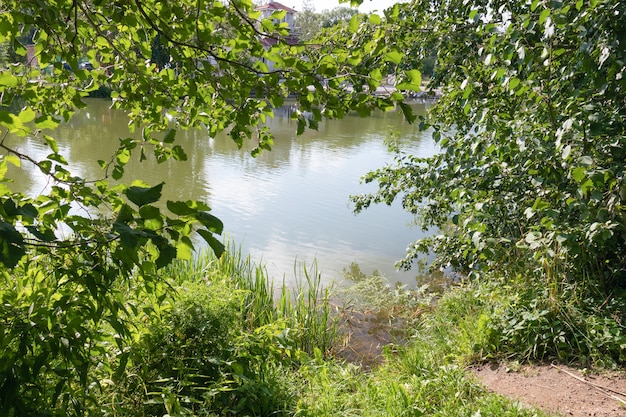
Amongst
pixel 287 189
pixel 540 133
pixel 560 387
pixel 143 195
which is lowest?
pixel 287 189

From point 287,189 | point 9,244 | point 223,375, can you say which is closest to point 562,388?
point 223,375

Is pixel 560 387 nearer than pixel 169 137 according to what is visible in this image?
No

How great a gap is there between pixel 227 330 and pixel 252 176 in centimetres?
1000

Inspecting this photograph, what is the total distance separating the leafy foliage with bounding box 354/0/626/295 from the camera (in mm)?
2594

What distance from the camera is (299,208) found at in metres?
10.1

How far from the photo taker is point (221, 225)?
111 cm

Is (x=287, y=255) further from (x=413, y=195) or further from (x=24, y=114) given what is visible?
(x=24, y=114)

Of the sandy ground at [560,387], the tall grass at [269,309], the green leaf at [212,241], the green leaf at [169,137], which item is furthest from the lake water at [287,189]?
the sandy ground at [560,387]

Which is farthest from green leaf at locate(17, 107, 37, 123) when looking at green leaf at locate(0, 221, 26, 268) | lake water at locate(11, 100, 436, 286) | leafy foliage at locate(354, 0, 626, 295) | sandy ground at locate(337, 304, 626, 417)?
sandy ground at locate(337, 304, 626, 417)

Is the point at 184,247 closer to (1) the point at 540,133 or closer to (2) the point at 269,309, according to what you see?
(1) the point at 540,133

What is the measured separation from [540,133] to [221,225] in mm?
2675

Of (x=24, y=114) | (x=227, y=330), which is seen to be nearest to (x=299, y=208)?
(x=227, y=330)

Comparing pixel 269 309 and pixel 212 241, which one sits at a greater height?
pixel 212 241

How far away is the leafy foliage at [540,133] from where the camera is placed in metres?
2.59
